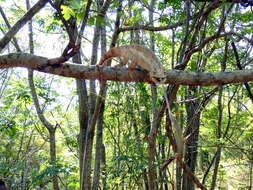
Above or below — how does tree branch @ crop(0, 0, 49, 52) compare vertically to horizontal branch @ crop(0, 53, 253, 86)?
above

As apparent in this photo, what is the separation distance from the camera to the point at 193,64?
360cm

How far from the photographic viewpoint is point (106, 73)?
4.84ft

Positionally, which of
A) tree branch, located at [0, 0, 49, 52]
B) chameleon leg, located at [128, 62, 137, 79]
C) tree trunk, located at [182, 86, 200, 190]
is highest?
tree branch, located at [0, 0, 49, 52]

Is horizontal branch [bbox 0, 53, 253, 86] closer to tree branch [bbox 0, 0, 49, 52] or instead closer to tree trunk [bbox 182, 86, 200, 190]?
tree branch [bbox 0, 0, 49, 52]

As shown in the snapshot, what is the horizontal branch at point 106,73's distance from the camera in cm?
144

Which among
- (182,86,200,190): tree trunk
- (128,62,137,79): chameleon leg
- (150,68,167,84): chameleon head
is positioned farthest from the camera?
(182,86,200,190): tree trunk

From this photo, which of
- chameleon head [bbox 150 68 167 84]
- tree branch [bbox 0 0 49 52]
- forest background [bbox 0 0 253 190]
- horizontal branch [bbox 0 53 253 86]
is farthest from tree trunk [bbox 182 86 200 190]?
tree branch [bbox 0 0 49 52]

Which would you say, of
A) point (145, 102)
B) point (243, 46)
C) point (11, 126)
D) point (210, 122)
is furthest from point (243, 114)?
point (11, 126)

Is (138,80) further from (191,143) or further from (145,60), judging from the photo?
(191,143)

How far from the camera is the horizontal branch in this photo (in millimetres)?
1435

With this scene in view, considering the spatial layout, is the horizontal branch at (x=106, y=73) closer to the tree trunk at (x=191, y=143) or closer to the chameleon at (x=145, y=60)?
the chameleon at (x=145, y=60)

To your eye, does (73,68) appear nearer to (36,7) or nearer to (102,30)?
(36,7)

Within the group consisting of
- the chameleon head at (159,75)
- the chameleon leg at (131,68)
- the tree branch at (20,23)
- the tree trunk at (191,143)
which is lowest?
the tree trunk at (191,143)

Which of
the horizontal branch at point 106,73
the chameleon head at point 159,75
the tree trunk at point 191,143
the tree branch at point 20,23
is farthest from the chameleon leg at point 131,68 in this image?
the tree trunk at point 191,143
